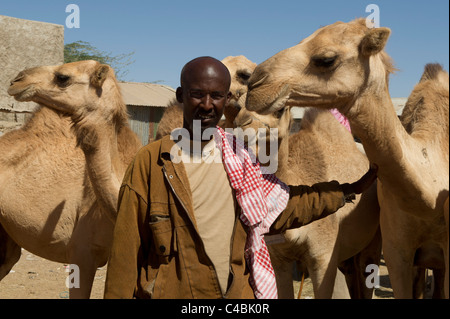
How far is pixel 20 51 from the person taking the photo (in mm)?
8680

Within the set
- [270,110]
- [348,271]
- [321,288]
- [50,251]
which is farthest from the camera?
[348,271]

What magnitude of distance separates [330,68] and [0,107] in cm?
630

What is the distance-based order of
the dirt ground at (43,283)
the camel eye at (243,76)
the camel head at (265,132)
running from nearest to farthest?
the camel head at (265,132)
the camel eye at (243,76)
the dirt ground at (43,283)

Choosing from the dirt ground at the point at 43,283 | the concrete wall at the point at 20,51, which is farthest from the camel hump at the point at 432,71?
the concrete wall at the point at 20,51

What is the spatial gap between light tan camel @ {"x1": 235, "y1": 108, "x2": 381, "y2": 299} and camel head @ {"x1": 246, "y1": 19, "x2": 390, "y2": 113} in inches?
41.6

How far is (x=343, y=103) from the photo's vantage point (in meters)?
3.45

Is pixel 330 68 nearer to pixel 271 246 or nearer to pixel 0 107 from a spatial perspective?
pixel 271 246

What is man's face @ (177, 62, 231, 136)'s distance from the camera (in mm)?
2648

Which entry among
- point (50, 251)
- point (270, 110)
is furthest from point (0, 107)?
point (270, 110)

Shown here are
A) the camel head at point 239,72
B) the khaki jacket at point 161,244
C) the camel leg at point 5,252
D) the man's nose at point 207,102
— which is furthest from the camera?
the camel leg at point 5,252

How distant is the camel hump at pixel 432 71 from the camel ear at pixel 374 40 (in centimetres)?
106

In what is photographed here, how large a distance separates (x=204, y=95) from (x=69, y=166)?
11.3 feet

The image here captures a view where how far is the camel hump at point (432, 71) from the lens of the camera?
13.9 feet

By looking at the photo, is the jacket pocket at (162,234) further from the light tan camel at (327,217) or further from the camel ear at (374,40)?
the light tan camel at (327,217)
